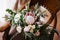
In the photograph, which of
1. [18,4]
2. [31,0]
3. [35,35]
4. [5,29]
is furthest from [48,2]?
[35,35]

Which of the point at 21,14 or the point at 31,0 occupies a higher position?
the point at 31,0

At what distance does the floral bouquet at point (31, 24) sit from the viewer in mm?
1273

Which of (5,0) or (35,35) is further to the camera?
(5,0)

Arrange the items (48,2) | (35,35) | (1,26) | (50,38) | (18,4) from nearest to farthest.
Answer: (35,35), (50,38), (1,26), (18,4), (48,2)

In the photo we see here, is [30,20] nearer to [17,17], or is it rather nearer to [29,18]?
[29,18]

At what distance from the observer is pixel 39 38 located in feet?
4.28

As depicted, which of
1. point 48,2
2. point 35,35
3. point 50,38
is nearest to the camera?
point 35,35

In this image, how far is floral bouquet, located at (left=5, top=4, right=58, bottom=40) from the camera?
1.27m

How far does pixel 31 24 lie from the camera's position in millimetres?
1285

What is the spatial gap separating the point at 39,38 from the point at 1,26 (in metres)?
0.45

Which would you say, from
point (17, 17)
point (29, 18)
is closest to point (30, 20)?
point (29, 18)

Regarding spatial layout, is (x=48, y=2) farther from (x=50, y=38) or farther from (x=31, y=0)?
(x=50, y=38)

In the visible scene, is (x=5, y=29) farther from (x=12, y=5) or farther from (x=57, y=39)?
(x=57, y=39)

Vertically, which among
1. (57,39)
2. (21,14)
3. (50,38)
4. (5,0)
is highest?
(5,0)
